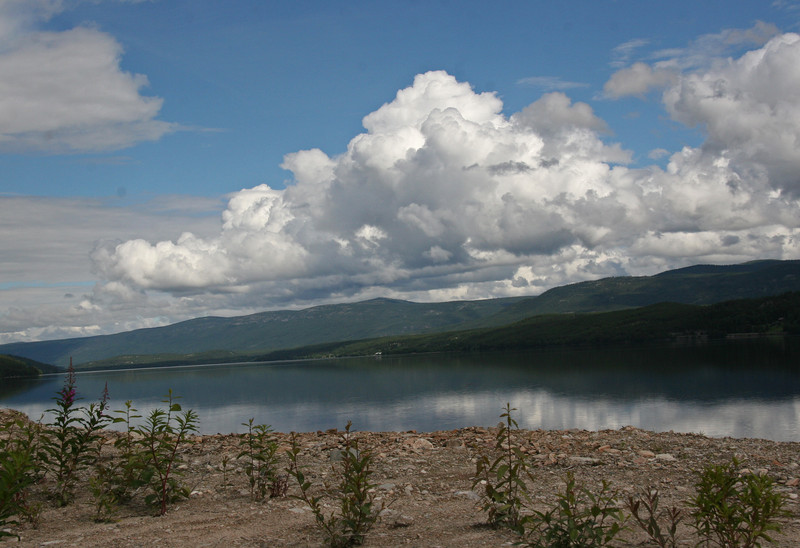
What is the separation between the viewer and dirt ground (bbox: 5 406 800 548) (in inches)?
381

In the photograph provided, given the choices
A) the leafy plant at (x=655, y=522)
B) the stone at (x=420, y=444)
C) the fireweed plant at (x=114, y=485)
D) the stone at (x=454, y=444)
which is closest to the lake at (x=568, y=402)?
the stone at (x=454, y=444)

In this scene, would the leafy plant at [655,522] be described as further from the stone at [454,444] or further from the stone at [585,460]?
the stone at [454,444]

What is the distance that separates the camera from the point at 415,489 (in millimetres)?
13438

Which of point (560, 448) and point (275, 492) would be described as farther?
point (560, 448)

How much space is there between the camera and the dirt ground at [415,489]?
9.67 meters

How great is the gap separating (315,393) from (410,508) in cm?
8633

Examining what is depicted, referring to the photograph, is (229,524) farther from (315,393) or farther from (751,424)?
(315,393)

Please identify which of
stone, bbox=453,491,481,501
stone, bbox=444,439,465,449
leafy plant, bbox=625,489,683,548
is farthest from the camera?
stone, bbox=444,439,465,449

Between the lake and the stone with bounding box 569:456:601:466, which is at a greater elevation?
the stone with bounding box 569:456:601:466

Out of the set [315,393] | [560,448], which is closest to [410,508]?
[560,448]

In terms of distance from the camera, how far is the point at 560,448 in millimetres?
18359

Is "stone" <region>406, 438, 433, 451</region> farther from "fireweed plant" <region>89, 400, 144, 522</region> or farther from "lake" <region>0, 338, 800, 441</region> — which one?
"lake" <region>0, 338, 800, 441</region>

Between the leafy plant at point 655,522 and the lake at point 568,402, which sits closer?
the leafy plant at point 655,522

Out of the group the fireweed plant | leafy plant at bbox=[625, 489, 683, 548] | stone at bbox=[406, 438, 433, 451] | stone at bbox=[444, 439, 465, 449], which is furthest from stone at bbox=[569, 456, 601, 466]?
the fireweed plant
